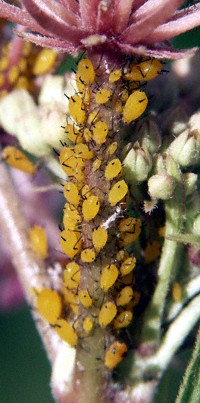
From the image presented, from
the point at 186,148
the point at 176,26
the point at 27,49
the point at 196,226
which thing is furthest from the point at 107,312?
the point at 27,49

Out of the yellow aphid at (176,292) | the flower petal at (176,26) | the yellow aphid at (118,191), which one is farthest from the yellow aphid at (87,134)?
the yellow aphid at (176,292)

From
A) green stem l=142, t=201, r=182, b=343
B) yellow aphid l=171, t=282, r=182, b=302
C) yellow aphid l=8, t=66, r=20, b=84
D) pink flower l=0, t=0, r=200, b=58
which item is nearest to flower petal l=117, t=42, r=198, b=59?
pink flower l=0, t=0, r=200, b=58

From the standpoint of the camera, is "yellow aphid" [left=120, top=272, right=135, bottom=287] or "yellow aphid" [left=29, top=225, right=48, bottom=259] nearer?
"yellow aphid" [left=120, top=272, right=135, bottom=287]

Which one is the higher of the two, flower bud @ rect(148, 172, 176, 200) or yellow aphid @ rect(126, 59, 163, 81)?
yellow aphid @ rect(126, 59, 163, 81)

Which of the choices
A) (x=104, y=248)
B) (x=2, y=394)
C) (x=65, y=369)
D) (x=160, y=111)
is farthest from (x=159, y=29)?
(x=2, y=394)

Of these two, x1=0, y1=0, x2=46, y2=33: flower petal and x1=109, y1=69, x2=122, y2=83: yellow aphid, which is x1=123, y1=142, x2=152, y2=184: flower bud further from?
x1=0, y1=0, x2=46, y2=33: flower petal

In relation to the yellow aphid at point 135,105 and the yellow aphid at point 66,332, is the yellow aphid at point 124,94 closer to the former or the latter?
the yellow aphid at point 135,105
